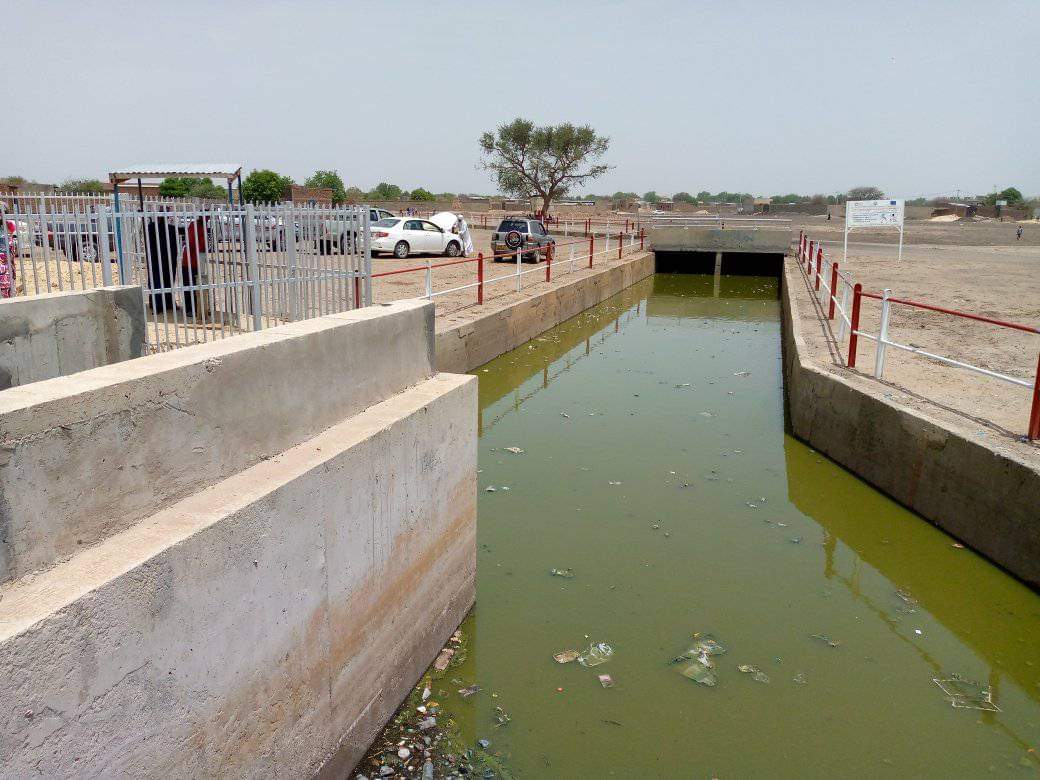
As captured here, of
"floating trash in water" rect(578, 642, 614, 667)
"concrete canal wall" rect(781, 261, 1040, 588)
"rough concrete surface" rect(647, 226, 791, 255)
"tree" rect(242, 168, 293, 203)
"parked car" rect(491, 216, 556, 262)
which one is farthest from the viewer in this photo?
"tree" rect(242, 168, 293, 203)

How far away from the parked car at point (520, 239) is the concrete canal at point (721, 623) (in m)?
16.2

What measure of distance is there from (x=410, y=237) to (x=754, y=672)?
78.1ft

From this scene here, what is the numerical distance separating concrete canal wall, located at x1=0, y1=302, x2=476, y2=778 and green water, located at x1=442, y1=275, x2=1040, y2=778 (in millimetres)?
1076

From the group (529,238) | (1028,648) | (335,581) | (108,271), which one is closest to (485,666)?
(335,581)

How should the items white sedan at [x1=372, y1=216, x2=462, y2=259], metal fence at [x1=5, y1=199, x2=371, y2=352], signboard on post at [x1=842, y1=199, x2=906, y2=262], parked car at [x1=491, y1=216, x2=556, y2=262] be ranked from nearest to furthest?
1. metal fence at [x1=5, y1=199, x2=371, y2=352]
2. signboard on post at [x1=842, y1=199, x2=906, y2=262]
3. parked car at [x1=491, y1=216, x2=556, y2=262]
4. white sedan at [x1=372, y1=216, x2=462, y2=259]

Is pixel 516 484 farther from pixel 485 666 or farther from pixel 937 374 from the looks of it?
pixel 937 374

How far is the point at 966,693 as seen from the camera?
17.1 ft

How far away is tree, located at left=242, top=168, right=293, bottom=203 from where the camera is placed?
48.2 metres

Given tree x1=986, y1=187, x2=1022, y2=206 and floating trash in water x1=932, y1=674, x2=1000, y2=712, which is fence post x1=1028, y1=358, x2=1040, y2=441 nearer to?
floating trash in water x1=932, y1=674, x2=1000, y2=712

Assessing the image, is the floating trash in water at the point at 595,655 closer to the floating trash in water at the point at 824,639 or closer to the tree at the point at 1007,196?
the floating trash in water at the point at 824,639

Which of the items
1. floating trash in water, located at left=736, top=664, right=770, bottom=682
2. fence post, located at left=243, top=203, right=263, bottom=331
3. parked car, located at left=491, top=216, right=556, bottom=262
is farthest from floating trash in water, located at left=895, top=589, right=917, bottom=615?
parked car, located at left=491, top=216, right=556, bottom=262

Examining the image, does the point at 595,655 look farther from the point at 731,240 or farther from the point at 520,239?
the point at 731,240

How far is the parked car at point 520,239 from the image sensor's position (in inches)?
1025

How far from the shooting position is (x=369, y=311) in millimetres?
4953
